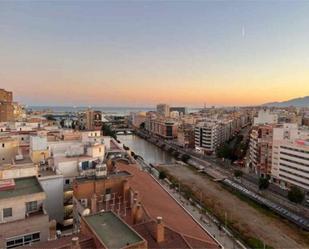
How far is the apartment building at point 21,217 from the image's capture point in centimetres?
→ 600

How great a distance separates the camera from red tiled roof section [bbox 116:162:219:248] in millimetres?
6566

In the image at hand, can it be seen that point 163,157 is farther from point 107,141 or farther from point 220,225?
point 220,225

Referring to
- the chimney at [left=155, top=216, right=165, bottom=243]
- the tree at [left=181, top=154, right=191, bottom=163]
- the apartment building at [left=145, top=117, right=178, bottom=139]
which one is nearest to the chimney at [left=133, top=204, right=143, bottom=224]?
the chimney at [left=155, top=216, right=165, bottom=243]

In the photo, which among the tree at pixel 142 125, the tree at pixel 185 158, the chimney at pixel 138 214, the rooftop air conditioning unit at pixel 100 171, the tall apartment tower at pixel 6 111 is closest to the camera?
the chimney at pixel 138 214

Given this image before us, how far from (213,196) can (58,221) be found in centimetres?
962

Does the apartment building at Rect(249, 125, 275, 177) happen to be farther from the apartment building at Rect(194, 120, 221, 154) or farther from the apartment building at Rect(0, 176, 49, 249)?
the apartment building at Rect(0, 176, 49, 249)

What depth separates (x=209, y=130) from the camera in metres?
30.2

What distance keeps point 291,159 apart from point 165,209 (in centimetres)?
1249

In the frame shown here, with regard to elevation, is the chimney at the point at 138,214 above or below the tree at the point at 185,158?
above

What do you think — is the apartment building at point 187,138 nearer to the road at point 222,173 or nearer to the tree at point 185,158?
the road at point 222,173

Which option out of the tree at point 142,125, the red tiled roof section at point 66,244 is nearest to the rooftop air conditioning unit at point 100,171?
the red tiled roof section at point 66,244

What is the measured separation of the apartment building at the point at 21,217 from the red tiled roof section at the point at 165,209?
8.60ft

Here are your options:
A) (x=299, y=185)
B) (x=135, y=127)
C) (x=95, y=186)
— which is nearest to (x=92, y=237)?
(x=95, y=186)

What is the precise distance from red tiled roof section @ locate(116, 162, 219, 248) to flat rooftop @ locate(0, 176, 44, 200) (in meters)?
2.88
